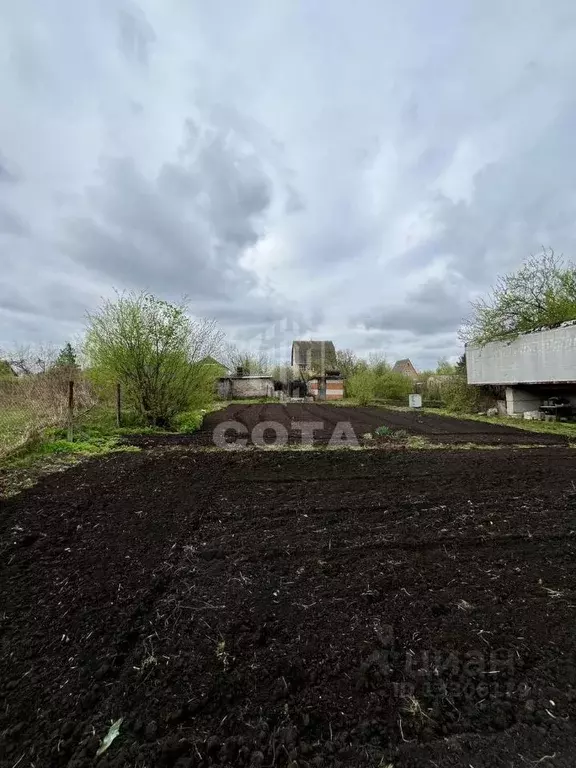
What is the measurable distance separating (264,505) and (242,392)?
28.6 metres

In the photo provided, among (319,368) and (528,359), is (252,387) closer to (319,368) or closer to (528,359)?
(319,368)

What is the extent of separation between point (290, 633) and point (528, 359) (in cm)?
1295

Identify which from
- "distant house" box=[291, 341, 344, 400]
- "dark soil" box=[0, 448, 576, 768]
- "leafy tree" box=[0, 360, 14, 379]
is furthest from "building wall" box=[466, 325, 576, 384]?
"leafy tree" box=[0, 360, 14, 379]

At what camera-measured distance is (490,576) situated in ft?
8.20

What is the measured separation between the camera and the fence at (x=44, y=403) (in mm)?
7547

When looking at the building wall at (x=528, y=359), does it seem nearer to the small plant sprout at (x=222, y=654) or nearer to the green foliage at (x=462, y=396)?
the green foliage at (x=462, y=396)

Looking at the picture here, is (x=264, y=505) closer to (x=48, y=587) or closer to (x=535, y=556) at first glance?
(x=48, y=587)

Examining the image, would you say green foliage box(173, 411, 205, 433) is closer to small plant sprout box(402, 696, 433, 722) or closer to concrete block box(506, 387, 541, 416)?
small plant sprout box(402, 696, 433, 722)

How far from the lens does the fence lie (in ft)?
24.8

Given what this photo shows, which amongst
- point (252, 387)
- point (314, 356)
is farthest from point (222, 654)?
point (314, 356)

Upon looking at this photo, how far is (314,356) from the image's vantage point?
4112 cm

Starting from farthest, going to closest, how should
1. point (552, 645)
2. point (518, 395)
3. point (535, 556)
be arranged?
point (518, 395), point (535, 556), point (552, 645)

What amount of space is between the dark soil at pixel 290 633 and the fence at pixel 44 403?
4.08m

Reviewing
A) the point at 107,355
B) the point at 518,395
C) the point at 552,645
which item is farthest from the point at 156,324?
the point at 518,395
